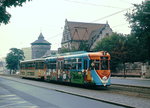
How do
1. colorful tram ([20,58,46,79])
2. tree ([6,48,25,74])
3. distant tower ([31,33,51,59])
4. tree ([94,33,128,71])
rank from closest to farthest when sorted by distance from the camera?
1. colorful tram ([20,58,46,79])
2. tree ([94,33,128,71])
3. tree ([6,48,25,74])
4. distant tower ([31,33,51,59])

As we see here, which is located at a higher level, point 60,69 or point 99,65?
point 99,65

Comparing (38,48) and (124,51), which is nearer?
(124,51)

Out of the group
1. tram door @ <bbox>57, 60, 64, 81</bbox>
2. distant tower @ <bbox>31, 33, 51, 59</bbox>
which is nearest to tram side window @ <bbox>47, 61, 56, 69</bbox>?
tram door @ <bbox>57, 60, 64, 81</bbox>

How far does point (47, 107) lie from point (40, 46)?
14049 centimetres

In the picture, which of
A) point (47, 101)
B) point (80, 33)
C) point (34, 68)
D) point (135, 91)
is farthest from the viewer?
point (80, 33)

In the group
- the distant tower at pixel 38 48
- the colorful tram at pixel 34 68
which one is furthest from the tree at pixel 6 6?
the distant tower at pixel 38 48

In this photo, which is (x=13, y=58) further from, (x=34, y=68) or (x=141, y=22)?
(x=141, y=22)

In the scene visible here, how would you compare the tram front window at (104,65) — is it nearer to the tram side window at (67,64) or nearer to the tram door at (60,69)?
the tram side window at (67,64)

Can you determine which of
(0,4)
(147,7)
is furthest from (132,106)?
(147,7)

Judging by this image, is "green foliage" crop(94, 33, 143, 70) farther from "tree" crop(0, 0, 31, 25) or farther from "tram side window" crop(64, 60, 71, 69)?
"tree" crop(0, 0, 31, 25)

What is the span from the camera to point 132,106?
40.8 ft

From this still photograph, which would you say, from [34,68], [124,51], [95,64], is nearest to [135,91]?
[95,64]

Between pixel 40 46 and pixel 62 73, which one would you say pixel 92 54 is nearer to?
pixel 62 73

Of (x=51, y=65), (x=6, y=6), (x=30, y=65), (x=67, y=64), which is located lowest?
(x=67, y=64)
